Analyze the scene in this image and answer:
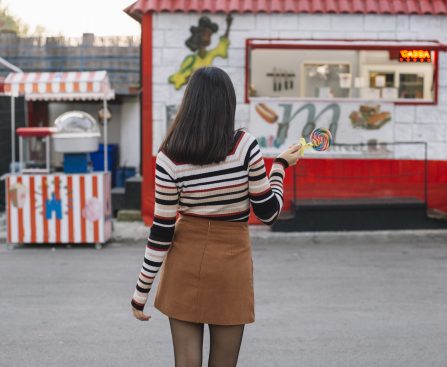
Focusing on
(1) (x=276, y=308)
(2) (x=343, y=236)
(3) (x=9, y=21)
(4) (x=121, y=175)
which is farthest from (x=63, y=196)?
(3) (x=9, y=21)

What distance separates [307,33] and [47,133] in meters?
4.45

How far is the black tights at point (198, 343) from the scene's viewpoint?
3572mm

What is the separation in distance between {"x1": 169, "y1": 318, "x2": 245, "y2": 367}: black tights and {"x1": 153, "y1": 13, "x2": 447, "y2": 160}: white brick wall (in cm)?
942

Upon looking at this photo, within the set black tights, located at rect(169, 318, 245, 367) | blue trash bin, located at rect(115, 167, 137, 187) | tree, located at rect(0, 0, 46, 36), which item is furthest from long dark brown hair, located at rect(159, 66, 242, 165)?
tree, located at rect(0, 0, 46, 36)

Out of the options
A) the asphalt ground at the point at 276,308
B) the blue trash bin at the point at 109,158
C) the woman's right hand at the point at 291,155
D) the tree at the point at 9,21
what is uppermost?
the tree at the point at 9,21

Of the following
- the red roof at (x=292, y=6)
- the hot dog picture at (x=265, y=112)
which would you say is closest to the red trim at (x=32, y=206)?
the red roof at (x=292, y=6)

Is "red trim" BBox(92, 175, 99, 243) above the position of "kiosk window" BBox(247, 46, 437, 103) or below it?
below

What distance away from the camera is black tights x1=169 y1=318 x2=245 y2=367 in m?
3.57

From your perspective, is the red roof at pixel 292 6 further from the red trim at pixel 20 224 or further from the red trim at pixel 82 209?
the red trim at pixel 20 224

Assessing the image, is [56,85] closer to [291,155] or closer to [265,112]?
[265,112]

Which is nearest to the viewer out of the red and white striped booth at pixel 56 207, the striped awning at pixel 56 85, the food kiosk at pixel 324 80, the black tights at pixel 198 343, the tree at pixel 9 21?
the black tights at pixel 198 343

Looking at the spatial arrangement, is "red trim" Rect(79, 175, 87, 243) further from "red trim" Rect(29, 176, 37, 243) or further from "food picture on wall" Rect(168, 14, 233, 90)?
"food picture on wall" Rect(168, 14, 233, 90)

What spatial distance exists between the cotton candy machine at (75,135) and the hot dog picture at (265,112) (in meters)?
2.90

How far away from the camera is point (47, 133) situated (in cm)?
1102
